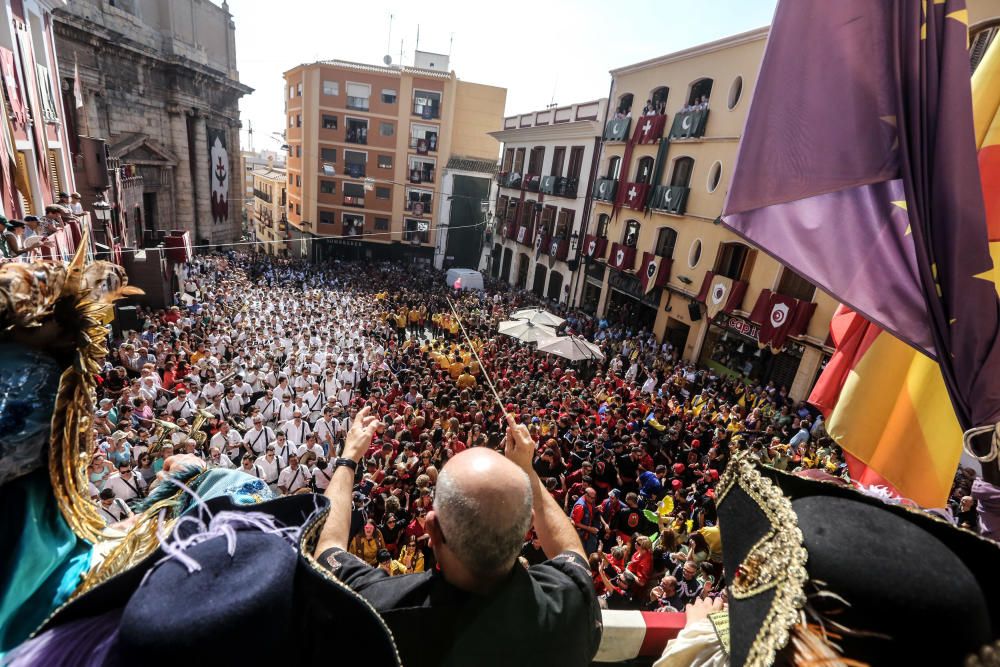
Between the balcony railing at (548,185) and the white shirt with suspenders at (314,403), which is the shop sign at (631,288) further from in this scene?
the white shirt with suspenders at (314,403)

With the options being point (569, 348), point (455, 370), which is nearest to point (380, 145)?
point (455, 370)

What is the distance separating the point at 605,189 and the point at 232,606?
23144mm

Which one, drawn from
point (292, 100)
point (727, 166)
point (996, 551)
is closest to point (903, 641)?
→ point (996, 551)

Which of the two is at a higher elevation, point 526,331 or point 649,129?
point 649,129

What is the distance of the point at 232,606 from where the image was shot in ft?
3.41

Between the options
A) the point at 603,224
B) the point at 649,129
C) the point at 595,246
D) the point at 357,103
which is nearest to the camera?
the point at 649,129

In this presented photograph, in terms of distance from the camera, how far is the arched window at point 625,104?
21.8m

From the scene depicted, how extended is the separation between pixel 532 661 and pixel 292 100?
46031 mm

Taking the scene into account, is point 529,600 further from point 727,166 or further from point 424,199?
point 424,199

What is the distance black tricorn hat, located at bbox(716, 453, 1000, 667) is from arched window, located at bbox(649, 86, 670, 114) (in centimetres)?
2143

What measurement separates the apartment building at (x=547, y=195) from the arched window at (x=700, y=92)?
5296mm

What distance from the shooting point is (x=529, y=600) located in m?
1.66

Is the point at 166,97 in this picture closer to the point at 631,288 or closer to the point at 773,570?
the point at 631,288

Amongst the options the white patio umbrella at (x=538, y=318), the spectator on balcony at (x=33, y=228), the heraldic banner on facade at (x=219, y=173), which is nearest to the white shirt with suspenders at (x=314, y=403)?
the spectator on balcony at (x=33, y=228)
